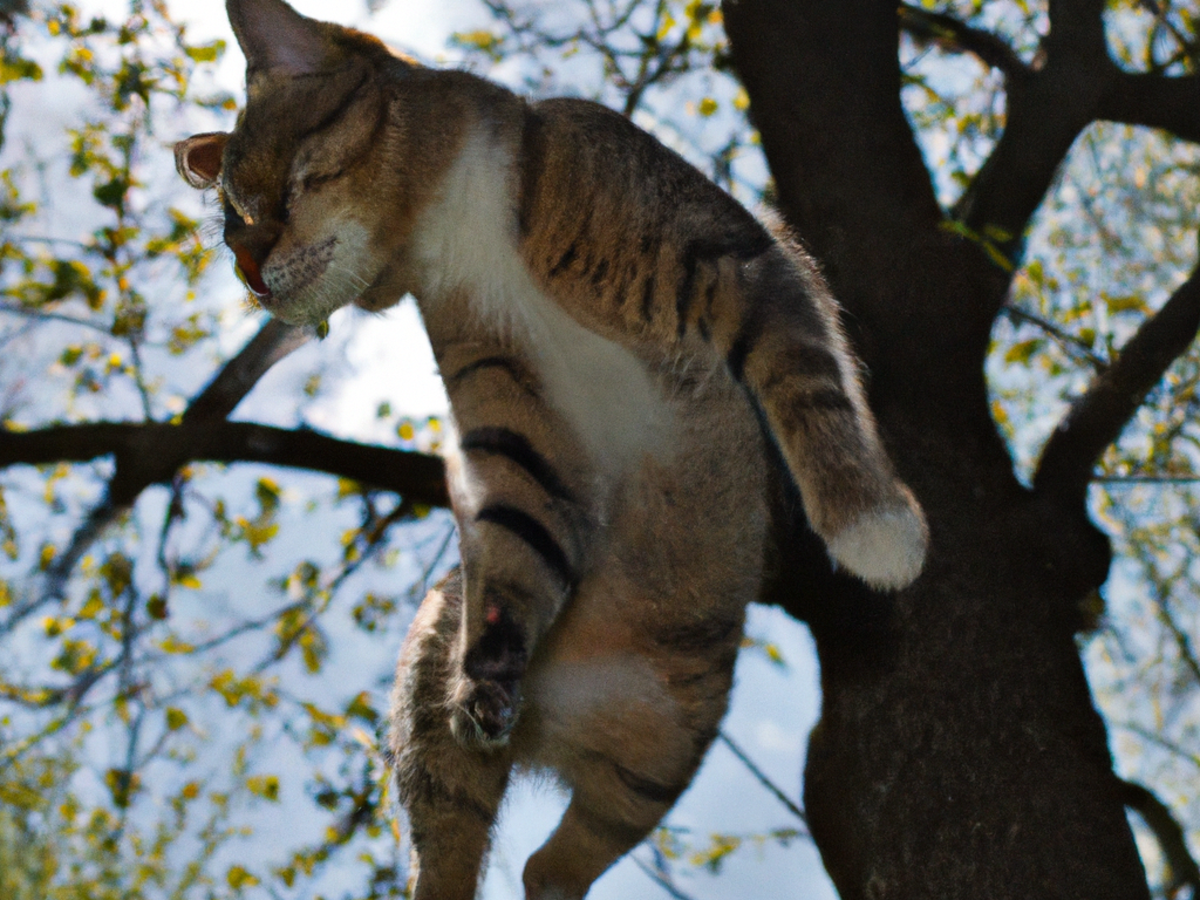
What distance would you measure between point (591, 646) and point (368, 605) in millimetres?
1704

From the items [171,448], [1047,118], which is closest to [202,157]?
[171,448]

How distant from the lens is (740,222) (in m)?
1.95

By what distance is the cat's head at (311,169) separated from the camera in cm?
202

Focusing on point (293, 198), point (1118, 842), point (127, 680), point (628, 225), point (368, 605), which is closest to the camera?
point (1118, 842)

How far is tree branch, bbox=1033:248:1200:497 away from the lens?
206 cm

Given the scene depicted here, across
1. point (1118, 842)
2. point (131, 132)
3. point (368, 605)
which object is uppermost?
point (131, 132)

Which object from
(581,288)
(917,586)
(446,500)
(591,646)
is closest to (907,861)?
(917,586)

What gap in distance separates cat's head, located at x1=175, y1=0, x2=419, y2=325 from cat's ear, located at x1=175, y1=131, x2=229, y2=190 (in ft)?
0.49

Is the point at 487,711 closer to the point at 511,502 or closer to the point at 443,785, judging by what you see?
the point at 443,785

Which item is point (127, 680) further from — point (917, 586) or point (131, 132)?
point (917, 586)

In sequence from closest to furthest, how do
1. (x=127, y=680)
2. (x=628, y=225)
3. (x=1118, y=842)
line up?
(x=1118, y=842) → (x=628, y=225) → (x=127, y=680)

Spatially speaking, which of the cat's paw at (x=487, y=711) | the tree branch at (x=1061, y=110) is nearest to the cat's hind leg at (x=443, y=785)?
the cat's paw at (x=487, y=711)

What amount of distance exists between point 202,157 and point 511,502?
112 centimetres

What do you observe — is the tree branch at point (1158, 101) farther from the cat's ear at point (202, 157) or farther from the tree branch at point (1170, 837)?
the cat's ear at point (202, 157)
